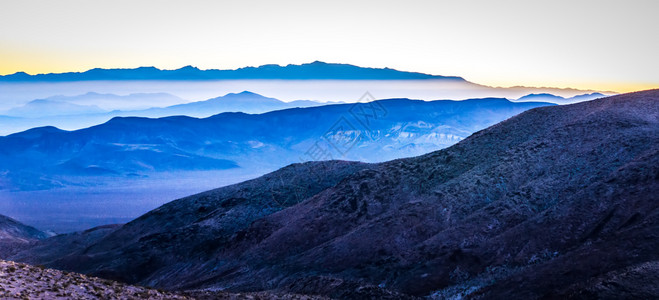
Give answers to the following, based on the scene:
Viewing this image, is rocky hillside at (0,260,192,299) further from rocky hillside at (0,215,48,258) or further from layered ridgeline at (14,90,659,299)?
rocky hillside at (0,215,48,258)

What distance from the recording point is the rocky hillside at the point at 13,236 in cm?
9006

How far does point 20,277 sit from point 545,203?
34869 millimetres

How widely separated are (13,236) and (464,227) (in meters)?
80.1

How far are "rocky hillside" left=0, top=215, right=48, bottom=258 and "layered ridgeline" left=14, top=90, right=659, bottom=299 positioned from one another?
19.0m

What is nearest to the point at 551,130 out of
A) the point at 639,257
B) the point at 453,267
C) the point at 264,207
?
the point at 453,267

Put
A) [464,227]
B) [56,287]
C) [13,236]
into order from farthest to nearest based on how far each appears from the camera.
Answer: [13,236] → [464,227] → [56,287]

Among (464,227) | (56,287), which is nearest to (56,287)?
(56,287)

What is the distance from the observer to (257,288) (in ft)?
160

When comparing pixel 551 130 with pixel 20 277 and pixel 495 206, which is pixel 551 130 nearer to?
pixel 495 206

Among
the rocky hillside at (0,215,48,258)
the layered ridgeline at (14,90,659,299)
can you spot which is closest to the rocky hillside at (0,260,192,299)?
the layered ridgeline at (14,90,659,299)

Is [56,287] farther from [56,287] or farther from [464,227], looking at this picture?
[464,227]

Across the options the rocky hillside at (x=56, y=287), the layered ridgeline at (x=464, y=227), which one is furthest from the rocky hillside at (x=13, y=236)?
the rocky hillside at (x=56, y=287)

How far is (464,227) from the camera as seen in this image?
46.6m

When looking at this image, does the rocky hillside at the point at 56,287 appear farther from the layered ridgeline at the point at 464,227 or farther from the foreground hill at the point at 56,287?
the layered ridgeline at the point at 464,227
